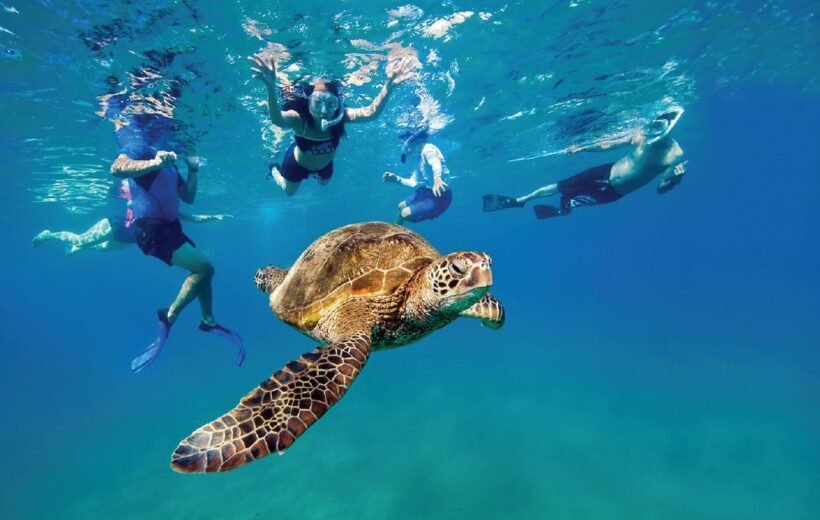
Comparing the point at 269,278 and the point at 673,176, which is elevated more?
the point at 269,278

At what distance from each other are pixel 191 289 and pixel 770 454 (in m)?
17.6

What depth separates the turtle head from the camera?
115 inches

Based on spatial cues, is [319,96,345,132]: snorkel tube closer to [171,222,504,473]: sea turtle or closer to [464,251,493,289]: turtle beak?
[171,222,504,473]: sea turtle

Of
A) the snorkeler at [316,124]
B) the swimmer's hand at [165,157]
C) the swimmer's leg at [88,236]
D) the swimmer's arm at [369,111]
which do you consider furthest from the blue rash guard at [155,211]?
the swimmer's leg at [88,236]

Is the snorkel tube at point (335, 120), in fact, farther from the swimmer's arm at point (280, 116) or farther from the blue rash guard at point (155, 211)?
the blue rash guard at point (155, 211)

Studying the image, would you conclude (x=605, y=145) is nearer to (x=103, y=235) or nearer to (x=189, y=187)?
(x=189, y=187)

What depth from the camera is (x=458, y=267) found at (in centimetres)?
296

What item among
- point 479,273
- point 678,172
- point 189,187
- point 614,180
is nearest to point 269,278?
point 479,273

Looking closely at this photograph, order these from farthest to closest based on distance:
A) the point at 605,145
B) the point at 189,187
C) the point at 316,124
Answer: the point at 605,145 < the point at 189,187 < the point at 316,124

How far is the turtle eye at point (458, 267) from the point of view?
116 inches

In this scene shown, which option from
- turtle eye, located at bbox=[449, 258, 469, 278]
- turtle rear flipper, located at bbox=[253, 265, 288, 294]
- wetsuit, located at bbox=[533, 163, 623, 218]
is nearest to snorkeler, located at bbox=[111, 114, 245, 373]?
turtle rear flipper, located at bbox=[253, 265, 288, 294]

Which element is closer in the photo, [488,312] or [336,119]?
[488,312]

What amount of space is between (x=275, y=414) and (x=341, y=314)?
4.76 feet

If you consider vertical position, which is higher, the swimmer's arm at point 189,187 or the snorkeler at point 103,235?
the swimmer's arm at point 189,187
